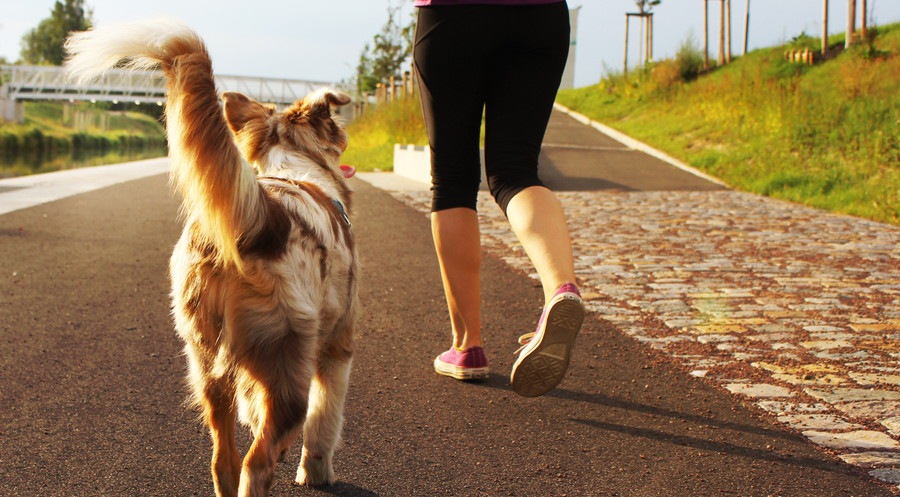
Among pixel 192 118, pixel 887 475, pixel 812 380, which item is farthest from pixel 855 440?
pixel 192 118

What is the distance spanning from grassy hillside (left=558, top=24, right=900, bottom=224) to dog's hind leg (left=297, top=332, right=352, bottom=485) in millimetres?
9868

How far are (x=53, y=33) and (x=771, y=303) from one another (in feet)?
361

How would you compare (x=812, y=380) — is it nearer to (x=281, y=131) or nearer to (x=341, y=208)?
(x=341, y=208)

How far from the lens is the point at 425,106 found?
372 cm

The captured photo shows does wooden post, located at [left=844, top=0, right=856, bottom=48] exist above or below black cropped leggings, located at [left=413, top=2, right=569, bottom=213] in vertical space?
above

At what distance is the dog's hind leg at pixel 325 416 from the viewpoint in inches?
116

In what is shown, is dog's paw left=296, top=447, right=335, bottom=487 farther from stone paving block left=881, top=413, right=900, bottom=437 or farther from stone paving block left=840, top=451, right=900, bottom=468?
stone paving block left=881, top=413, right=900, bottom=437

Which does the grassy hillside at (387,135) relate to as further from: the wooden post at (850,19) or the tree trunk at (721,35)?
the wooden post at (850,19)

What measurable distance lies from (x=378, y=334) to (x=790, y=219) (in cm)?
779

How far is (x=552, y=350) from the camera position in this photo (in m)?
3.10

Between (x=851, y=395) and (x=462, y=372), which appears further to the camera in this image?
(x=462, y=372)

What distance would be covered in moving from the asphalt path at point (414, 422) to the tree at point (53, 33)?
97.5 m

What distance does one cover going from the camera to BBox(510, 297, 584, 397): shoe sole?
3084mm

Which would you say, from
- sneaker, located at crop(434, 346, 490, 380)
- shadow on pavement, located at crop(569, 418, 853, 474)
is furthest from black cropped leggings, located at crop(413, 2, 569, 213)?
shadow on pavement, located at crop(569, 418, 853, 474)
